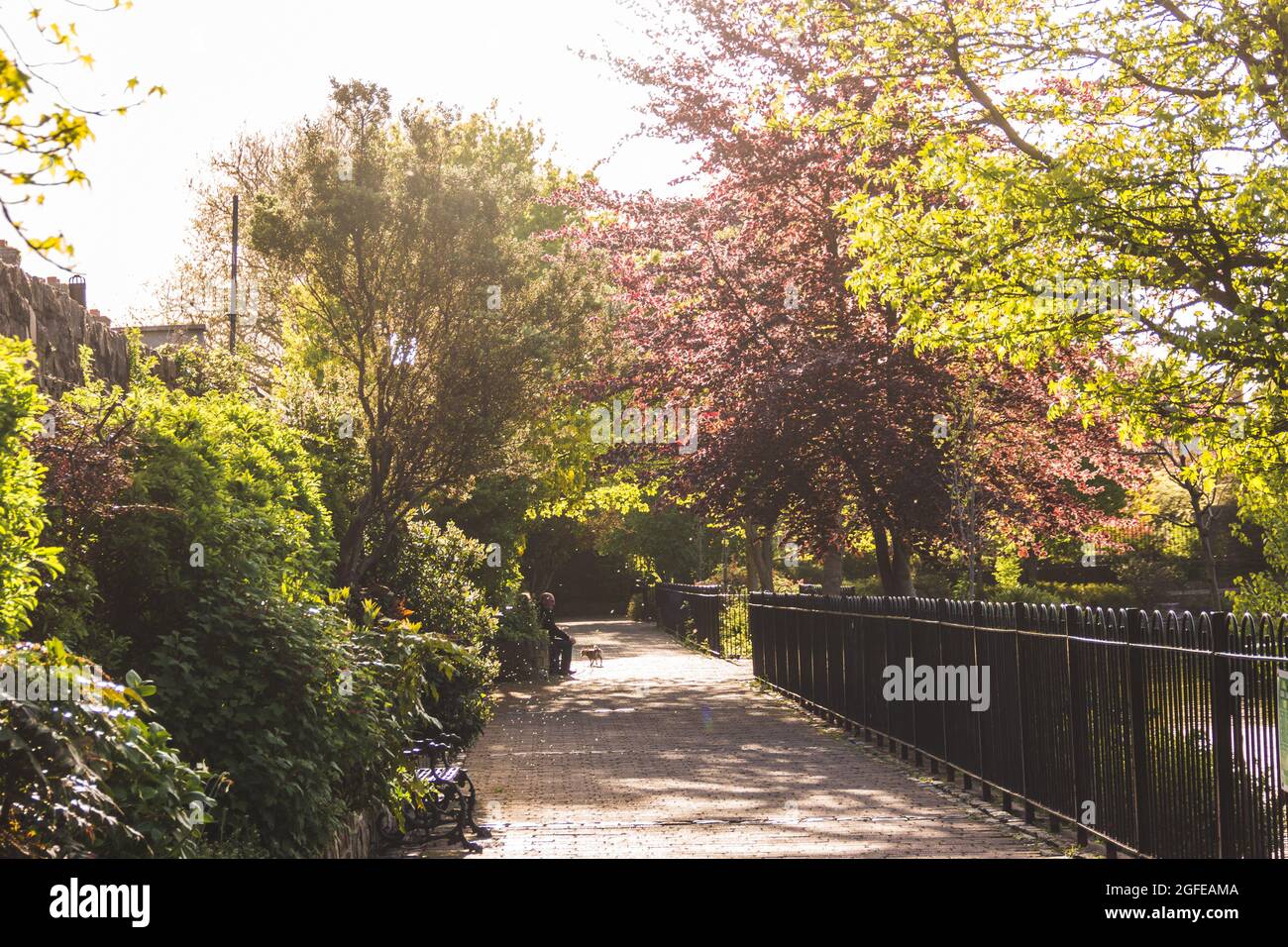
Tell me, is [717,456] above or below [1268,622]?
above

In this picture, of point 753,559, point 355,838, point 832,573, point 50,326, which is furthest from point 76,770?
point 753,559

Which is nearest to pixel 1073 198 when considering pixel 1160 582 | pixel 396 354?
pixel 396 354

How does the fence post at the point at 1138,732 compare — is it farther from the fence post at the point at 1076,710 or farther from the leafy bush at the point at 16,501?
the leafy bush at the point at 16,501

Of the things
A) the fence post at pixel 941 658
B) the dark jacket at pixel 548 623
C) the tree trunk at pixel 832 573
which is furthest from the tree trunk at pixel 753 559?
the fence post at pixel 941 658

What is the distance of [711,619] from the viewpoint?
31469 millimetres

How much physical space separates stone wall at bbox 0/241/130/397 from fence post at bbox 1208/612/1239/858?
6898 mm

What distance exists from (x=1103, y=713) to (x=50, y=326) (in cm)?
720

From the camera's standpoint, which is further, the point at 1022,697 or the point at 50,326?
the point at 1022,697

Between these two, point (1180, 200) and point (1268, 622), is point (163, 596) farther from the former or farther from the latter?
point (1180, 200)

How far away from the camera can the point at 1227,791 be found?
677cm

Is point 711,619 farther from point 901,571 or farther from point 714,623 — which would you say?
point 901,571

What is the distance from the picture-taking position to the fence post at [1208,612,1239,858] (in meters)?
6.73
